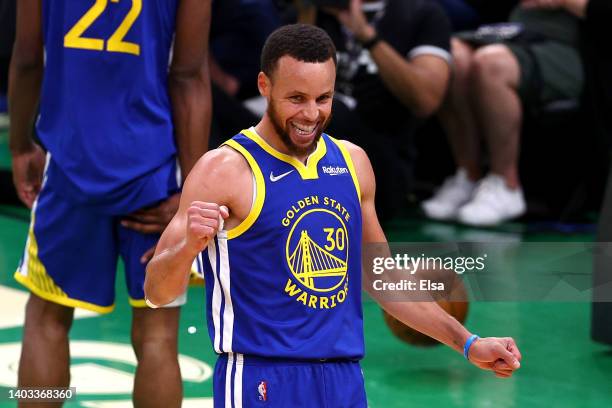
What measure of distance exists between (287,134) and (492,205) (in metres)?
5.32

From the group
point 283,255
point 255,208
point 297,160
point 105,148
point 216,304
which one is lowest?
point 216,304

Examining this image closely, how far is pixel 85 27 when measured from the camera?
3.88 metres

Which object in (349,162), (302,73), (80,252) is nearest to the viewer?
(302,73)

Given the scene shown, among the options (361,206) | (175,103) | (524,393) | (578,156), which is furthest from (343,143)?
(578,156)

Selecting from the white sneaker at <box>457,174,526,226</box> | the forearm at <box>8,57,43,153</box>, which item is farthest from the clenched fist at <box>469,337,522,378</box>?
the white sneaker at <box>457,174,526,226</box>

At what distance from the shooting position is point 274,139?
130 inches

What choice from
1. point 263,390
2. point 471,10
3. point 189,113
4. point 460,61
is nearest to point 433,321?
point 263,390

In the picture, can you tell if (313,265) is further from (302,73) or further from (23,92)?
(23,92)

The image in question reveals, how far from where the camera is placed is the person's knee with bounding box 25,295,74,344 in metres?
4.09

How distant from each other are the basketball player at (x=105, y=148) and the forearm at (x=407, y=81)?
3.58 meters

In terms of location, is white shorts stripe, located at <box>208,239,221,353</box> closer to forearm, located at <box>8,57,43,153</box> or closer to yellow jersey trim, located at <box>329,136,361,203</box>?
yellow jersey trim, located at <box>329,136,361,203</box>

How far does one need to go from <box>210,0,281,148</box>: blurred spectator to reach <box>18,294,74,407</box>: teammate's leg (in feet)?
11.4

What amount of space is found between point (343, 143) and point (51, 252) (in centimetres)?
115

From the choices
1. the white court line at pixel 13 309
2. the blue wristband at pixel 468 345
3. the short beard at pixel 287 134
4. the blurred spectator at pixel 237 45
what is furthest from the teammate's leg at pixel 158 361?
the blurred spectator at pixel 237 45
